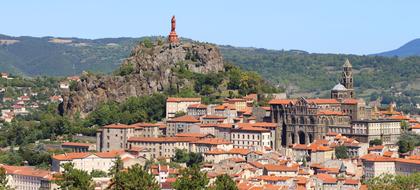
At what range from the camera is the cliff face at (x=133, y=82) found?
11300 cm

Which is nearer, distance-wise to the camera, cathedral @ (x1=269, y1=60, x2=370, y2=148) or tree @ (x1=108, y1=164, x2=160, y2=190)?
tree @ (x1=108, y1=164, x2=160, y2=190)

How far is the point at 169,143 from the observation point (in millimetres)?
92438

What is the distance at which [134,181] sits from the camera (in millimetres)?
68938

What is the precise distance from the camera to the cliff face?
113 m

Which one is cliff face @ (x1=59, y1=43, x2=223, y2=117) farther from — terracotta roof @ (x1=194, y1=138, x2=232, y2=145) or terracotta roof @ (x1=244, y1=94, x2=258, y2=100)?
terracotta roof @ (x1=194, y1=138, x2=232, y2=145)

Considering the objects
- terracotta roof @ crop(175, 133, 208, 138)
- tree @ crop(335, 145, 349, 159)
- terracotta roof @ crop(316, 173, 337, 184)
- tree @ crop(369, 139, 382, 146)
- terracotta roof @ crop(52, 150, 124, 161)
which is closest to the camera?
terracotta roof @ crop(316, 173, 337, 184)

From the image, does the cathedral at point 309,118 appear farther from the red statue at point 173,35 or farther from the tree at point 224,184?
the red statue at point 173,35

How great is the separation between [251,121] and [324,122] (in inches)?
287

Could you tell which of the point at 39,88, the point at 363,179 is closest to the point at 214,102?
the point at 363,179

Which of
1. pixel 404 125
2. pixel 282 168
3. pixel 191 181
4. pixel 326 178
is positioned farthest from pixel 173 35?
pixel 191 181

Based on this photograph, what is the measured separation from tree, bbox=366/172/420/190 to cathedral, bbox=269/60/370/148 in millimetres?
13696

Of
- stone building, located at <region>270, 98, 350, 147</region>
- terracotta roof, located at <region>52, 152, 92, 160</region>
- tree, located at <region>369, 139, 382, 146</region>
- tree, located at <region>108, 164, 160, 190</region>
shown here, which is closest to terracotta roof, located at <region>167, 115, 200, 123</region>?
stone building, located at <region>270, 98, 350, 147</region>

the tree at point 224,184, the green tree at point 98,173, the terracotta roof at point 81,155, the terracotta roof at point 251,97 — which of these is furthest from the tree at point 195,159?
the tree at point 224,184

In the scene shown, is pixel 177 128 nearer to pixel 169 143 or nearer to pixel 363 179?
pixel 169 143
